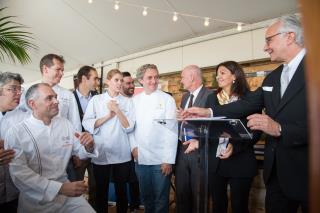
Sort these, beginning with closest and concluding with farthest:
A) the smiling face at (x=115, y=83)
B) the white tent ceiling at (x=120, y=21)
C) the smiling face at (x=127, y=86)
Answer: the smiling face at (x=115, y=83), the smiling face at (x=127, y=86), the white tent ceiling at (x=120, y=21)

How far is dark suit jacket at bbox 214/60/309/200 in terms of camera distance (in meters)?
1.28

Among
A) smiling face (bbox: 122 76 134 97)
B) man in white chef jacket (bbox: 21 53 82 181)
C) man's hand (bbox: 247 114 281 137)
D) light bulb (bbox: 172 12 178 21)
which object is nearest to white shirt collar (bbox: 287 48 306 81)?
man's hand (bbox: 247 114 281 137)

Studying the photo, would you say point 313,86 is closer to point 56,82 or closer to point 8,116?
point 8,116

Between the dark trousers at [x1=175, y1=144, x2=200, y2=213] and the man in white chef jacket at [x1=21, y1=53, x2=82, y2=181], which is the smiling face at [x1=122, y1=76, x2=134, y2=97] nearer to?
the man in white chef jacket at [x1=21, y1=53, x2=82, y2=181]

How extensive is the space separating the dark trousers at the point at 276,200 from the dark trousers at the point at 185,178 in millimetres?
765

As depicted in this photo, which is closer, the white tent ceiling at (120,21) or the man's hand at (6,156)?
the man's hand at (6,156)

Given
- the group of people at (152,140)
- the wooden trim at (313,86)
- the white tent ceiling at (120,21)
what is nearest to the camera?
the wooden trim at (313,86)

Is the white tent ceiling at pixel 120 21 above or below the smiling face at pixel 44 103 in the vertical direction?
above

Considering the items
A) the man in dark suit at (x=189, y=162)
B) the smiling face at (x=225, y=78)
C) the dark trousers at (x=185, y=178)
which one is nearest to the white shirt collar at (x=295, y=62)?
the smiling face at (x=225, y=78)

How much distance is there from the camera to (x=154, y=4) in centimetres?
393

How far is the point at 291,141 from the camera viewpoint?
1.28 metres

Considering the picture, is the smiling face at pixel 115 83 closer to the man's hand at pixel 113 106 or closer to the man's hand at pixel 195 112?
the man's hand at pixel 113 106

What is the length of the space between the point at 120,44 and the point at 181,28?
61.1 inches

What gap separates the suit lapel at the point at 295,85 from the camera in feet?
Result: 4.34
